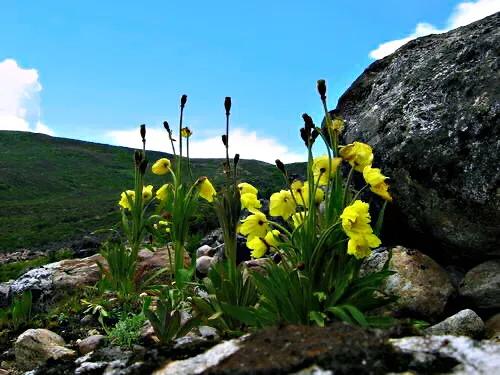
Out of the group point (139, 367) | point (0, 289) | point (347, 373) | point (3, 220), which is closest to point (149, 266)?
point (0, 289)

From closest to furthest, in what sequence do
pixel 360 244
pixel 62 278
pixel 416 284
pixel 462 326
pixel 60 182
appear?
pixel 360 244, pixel 462 326, pixel 416 284, pixel 62 278, pixel 60 182

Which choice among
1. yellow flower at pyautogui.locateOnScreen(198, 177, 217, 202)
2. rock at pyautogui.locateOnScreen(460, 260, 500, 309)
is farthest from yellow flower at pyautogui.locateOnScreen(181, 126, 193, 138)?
rock at pyautogui.locateOnScreen(460, 260, 500, 309)

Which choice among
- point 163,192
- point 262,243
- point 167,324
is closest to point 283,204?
point 262,243

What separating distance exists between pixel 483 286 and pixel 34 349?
16.0ft

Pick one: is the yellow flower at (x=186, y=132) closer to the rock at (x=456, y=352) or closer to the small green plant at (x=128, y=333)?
the small green plant at (x=128, y=333)

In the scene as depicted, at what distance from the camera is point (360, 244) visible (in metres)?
4.47

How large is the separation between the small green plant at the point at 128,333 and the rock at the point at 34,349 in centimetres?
71

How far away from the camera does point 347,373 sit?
243cm

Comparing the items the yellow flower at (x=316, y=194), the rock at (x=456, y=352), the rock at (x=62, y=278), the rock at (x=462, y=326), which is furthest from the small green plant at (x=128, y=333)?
the rock at (x=456, y=352)

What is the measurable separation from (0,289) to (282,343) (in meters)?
9.65

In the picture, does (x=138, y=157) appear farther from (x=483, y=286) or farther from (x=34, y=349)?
(x=483, y=286)

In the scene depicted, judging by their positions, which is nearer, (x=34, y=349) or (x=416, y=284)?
(x=416, y=284)

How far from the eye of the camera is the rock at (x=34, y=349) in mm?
6398

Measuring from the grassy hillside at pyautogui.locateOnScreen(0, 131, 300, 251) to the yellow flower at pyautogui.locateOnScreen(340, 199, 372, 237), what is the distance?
113ft
